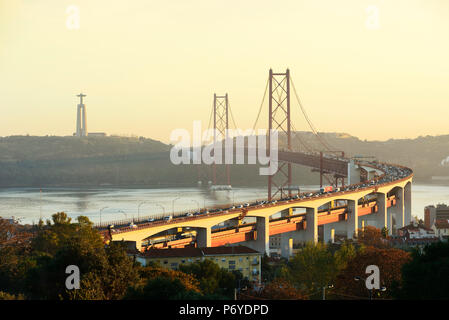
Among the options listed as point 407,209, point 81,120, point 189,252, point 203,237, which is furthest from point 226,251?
point 81,120

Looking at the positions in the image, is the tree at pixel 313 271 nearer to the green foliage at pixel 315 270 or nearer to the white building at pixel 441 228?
the green foliage at pixel 315 270

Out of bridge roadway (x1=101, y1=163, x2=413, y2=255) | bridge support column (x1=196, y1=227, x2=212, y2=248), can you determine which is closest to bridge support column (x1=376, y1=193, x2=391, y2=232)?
bridge roadway (x1=101, y1=163, x2=413, y2=255)

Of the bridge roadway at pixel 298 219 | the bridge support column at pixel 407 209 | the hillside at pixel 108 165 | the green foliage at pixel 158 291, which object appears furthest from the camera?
the hillside at pixel 108 165

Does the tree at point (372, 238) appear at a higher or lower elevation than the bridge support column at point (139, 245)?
lower

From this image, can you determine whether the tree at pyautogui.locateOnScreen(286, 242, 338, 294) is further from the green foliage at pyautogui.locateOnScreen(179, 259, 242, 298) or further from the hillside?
the hillside

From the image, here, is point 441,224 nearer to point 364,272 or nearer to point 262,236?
point 262,236

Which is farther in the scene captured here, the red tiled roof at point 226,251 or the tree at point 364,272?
the red tiled roof at point 226,251

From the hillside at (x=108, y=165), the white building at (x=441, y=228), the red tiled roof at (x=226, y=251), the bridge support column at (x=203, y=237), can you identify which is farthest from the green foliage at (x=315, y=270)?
the hillside at (x=108, y=165)

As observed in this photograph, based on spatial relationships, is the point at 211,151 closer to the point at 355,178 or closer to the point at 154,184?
the point at 154,184
